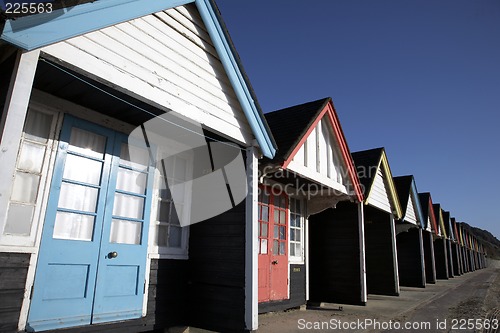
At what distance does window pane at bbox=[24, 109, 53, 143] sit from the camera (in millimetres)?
3855

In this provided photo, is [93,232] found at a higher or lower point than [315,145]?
lower

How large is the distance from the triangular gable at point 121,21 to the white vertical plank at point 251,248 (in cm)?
34

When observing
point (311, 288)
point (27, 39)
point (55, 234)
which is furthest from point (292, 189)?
point (27, 39)

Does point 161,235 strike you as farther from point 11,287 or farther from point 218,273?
point 11,287

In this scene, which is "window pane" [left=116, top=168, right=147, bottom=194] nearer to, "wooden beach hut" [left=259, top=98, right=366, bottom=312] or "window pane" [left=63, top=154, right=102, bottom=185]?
"window pane" [left=63, top=154, right=102, bottom=185]

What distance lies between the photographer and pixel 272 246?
752cm

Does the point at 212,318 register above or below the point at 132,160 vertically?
below

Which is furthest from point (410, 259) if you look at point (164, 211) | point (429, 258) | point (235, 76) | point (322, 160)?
point (235, 76)

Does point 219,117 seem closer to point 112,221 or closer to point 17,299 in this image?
point 112,221

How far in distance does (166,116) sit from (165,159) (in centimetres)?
129

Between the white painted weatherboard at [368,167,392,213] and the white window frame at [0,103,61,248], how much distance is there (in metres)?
8.54

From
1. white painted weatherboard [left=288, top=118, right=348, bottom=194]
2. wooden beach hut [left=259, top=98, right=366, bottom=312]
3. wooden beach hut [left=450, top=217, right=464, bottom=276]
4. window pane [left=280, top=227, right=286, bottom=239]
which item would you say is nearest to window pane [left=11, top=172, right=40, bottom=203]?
wooden beach hut [left=259, top=98, right=366, bottom=312]

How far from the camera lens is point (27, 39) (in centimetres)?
265

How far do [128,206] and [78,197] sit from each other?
0.73m
